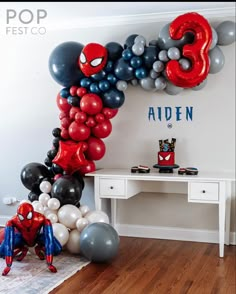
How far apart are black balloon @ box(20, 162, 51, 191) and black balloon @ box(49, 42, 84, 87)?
0.88m

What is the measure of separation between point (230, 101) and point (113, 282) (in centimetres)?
201

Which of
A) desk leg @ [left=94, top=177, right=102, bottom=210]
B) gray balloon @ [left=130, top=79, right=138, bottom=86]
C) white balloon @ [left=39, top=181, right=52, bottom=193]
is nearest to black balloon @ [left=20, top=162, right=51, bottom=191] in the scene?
white balloon @ [left=39, top=181, right=52, bottom=193]

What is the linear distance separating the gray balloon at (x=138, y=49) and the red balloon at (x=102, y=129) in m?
0.70

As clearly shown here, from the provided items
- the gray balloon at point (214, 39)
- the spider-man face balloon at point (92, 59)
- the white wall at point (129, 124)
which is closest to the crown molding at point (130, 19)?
the white wall at point (129, 124)

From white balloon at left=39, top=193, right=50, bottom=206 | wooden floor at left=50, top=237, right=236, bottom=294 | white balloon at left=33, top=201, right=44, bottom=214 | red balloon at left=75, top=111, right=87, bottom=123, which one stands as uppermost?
red balloon at left=75, top=111, right=87, bottom=123

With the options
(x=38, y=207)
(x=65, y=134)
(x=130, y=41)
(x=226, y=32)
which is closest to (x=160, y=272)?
(x=38, y=207)

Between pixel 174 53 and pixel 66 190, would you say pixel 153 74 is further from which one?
pixel 66 190

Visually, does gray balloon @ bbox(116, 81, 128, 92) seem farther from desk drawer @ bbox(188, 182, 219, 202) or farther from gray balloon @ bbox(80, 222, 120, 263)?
gray balloon @ bbox(80, 222, 120, 263)

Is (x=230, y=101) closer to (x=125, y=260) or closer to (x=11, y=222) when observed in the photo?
(x=125, y=260)

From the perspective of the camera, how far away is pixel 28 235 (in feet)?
11.4

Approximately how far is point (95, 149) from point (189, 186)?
0.96 metres

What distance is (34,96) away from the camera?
4.84 m

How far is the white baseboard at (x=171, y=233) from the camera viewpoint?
4262 millimetres

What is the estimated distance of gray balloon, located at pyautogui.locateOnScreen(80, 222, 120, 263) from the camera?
346 centimetres
